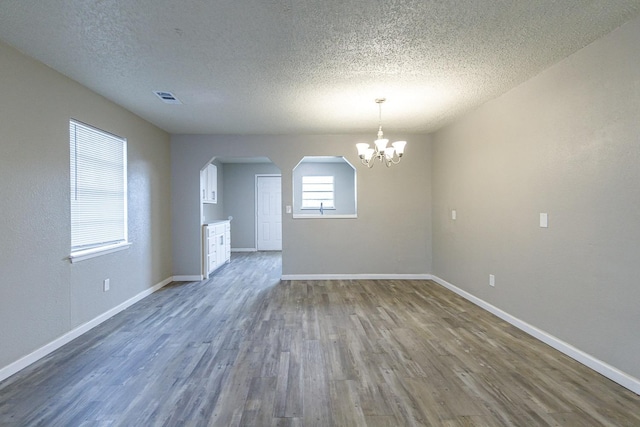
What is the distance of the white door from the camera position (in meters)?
8.88

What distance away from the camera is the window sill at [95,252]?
10.1 ft

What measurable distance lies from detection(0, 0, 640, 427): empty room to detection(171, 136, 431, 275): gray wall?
0.69m

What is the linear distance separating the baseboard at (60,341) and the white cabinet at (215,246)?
4.21 feet

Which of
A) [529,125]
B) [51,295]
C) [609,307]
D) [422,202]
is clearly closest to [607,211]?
[609,307]

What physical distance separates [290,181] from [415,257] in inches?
97.3

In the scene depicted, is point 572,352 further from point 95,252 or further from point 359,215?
point 95,252

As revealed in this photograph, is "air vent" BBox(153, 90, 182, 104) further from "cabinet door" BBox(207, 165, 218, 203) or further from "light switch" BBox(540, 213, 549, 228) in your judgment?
"light switch" BBox(540, 213, 549, 228)

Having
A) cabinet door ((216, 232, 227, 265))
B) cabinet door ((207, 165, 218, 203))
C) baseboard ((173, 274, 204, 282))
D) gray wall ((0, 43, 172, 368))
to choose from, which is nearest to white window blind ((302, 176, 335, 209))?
cabinet door ((207, 165, 218, 203))

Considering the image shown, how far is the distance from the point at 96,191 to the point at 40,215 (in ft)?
2.81

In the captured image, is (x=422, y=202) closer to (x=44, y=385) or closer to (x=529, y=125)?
(x=529, y=125)

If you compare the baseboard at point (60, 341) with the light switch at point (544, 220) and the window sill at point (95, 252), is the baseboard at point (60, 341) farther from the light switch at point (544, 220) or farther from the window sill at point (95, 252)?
the light switch at point (544, 220)

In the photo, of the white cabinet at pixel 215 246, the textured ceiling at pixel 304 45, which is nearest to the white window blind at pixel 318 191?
the white cabinet at pixel 215 246

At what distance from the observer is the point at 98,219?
355cm

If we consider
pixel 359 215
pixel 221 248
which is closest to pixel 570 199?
pixel 359 215
